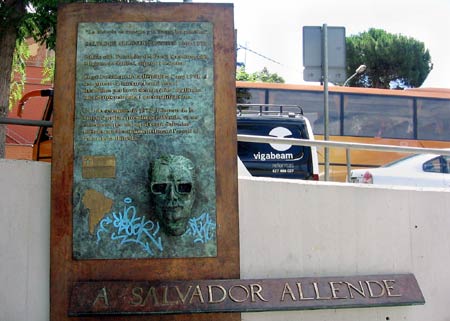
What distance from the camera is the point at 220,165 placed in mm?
4156

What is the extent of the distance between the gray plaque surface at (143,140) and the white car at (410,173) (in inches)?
226

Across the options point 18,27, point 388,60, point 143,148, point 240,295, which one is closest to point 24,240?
point 143,148

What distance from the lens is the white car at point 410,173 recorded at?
934 centimetres

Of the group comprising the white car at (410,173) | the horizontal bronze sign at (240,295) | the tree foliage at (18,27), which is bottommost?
the horizontal bronze sign at (240,295)

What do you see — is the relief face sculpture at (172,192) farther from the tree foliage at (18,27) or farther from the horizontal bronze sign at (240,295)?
the tree foliage at (18,27)

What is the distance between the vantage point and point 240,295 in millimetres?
4012

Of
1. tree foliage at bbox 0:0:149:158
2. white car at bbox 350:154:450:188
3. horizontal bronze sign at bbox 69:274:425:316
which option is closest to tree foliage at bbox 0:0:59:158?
tree foliage at bbox 0:0:149:158

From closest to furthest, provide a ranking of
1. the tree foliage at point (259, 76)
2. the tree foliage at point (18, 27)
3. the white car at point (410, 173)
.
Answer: the tree foliage at point (18, 27) < the white car at point (410, 173) < the tree foliage at point (259, 76)

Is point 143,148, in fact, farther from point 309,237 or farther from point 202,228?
point 309,237

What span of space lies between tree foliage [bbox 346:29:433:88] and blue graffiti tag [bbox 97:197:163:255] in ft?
102

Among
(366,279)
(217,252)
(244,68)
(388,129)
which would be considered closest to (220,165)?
(217,252)

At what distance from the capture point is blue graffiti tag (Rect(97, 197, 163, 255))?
403 centimetres

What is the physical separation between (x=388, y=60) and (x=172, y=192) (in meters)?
32.3

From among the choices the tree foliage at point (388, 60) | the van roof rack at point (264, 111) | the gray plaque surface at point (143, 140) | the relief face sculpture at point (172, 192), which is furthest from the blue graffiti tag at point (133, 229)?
the tree foliage at point (388, 60)
